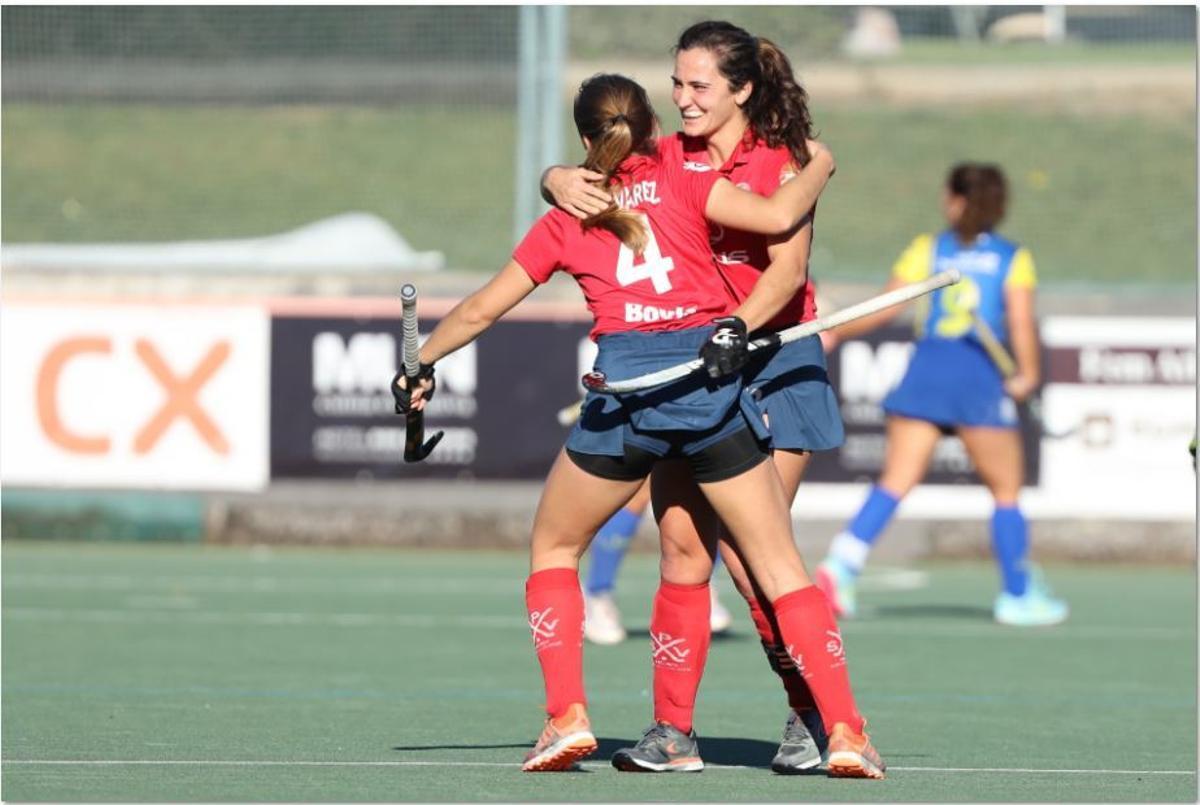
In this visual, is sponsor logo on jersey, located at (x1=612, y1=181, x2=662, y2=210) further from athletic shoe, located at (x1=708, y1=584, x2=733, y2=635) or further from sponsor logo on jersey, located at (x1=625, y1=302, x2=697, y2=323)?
athletic shoe, located at (x1=708, y1=584, x2=733, y2=635)

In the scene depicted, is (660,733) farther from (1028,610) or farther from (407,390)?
(1028,610)

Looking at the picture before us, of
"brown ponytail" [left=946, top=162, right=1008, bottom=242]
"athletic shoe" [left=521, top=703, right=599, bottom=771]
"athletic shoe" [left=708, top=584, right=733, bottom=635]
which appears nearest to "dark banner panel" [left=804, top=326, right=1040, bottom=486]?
"brown ponytail" [left=946, top=162, right=1008, bottom=242]

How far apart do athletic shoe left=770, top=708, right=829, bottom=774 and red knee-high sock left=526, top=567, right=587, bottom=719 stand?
0.60m

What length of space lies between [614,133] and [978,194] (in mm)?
5441

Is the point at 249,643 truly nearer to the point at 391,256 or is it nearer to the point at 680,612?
the point at 680,612

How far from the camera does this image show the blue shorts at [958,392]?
11.7 meters

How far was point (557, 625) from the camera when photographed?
6.67 m

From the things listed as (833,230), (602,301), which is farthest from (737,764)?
(833,230)

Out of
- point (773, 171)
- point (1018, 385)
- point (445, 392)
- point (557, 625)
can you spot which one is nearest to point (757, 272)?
point (773, 171)

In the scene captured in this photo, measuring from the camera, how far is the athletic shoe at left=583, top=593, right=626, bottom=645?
1059 cm

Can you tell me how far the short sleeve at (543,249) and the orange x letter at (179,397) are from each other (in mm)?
8857

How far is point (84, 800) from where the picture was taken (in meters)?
5.91

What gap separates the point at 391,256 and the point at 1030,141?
30.7ft

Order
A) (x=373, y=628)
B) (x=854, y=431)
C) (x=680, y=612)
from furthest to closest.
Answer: (x=854, y=431), (x=373, y=628), (x=680, y=612)
